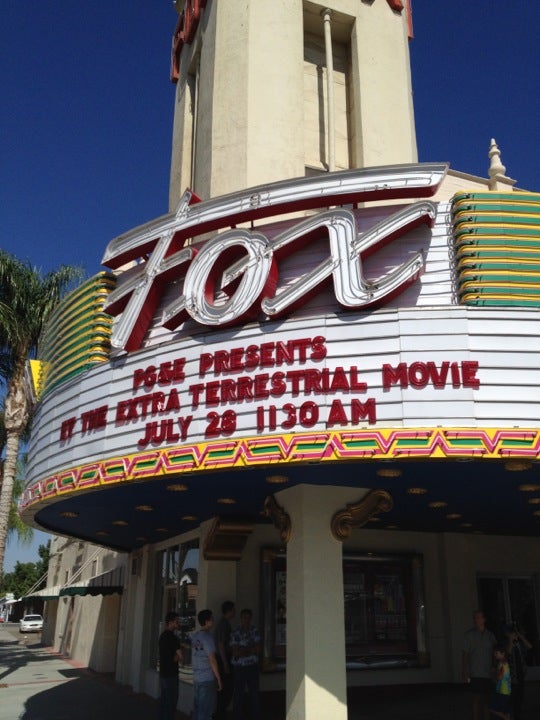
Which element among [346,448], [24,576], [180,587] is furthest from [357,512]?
[24,576]

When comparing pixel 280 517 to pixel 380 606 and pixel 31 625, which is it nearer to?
pixel 380 606

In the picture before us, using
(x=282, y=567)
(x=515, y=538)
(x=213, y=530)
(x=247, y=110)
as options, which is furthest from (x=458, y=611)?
(x=247, y=110)

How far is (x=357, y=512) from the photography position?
9.77 m

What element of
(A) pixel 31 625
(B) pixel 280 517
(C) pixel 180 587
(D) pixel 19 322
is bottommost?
(A) pixel 31 625

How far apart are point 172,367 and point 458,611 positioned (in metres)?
9.61

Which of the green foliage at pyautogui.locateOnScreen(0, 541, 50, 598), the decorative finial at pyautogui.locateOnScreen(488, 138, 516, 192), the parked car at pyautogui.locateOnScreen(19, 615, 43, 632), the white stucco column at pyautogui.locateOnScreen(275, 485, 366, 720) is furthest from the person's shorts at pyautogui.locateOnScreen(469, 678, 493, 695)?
the green foliage at pyautogui.locateOnScreen(0, 541, 50, 598)

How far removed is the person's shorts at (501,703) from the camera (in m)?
9.40

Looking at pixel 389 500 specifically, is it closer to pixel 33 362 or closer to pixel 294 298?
pixel 294 298

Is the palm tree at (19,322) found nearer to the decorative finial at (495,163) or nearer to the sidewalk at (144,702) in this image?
the sidewalk at (144,702)

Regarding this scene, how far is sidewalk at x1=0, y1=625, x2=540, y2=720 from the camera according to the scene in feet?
38.5

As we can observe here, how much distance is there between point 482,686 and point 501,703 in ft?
1.26

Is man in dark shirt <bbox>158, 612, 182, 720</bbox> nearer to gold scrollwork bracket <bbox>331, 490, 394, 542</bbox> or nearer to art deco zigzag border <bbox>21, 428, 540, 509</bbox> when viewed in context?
gold scrollwork bracket <bbox>331, 490, 394, 542</bbox>

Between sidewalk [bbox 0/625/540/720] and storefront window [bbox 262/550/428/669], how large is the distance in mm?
659

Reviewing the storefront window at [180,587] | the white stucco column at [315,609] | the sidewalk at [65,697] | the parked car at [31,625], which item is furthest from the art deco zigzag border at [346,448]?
the parked car at [31,625]
